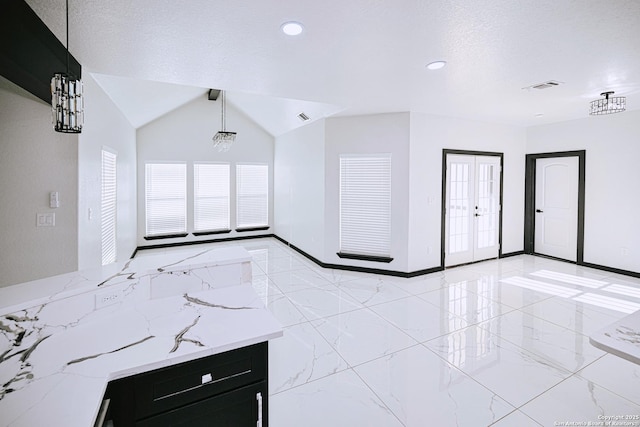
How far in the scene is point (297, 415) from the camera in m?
2.07

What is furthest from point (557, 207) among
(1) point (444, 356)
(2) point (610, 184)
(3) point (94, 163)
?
(3) point (94, 163)

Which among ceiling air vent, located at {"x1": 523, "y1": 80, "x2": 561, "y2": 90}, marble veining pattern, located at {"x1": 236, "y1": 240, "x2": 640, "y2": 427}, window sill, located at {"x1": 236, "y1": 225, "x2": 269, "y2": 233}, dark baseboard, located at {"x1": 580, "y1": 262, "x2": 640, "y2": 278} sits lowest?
marble veining pattern, located at {"x1": 236, "y1": 240, "x2": 640, "y2": 427}

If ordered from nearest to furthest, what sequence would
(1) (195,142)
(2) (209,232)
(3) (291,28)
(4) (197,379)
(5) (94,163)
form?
(4) (197,379), (3) (291,28), (5) (94,163), (1) (195,142), (2) (209,232)

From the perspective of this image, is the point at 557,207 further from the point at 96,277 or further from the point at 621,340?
the point at 96,277

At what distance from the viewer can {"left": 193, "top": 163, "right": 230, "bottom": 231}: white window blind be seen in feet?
24.2

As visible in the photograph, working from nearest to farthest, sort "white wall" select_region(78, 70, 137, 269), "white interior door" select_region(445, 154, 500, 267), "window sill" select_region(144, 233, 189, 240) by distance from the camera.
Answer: "white wall" select_region(78, 70, 137, 269), "white interior door" select_region(445, 154, 500, 267), "window sill" select_region(144, 233, 189, 240)

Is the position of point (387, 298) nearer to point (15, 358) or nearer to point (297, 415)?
point (297, 415)

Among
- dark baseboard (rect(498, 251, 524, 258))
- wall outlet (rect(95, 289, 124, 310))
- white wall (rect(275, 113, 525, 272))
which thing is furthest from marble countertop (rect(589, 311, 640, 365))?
dark baseboard (rect(498, 251, 524, 258))

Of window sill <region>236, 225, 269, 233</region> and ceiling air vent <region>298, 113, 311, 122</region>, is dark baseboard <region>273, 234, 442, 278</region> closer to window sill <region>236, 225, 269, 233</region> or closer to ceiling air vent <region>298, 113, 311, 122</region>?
ceiling air vent <region>298, 113, 311, 122</region>

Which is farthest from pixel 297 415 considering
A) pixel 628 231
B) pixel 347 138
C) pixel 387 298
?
pixel 628 231

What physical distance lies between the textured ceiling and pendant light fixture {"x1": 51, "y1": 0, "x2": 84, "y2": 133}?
769 millimetres

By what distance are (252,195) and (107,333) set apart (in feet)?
22.2

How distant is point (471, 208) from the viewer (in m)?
5.68

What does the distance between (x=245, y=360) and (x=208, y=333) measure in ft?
0.71
